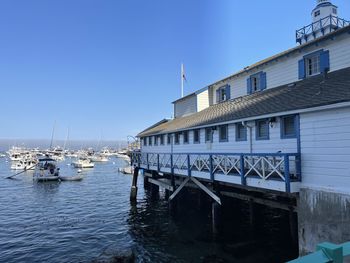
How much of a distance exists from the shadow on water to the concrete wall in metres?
2.86

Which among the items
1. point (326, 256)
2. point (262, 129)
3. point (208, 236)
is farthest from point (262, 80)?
point (326, 256)

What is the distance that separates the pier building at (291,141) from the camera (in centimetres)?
1065

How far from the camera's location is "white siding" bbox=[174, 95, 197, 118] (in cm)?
2896

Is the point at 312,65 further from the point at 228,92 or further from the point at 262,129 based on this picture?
the point at 228,92

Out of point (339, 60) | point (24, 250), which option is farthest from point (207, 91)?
point (24, 250)

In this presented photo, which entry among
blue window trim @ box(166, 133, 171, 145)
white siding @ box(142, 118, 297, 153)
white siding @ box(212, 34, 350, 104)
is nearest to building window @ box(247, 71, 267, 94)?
white siding @ box(212, 34, 350, 104)

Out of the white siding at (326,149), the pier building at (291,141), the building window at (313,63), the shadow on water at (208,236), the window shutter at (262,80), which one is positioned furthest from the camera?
the window shutter at (262,80)

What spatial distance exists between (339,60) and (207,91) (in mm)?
12915

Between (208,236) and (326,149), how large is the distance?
849 cm

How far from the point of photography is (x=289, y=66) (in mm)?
19125

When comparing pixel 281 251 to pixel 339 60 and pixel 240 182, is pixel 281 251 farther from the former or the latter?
pixel 339 60

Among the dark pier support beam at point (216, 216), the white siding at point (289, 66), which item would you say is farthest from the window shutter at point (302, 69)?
the dark pier support beam at point (216, 216)

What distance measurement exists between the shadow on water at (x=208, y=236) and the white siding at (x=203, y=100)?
316 inches

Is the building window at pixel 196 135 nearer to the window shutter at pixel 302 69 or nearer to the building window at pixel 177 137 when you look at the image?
the building window at pixel 177 137
